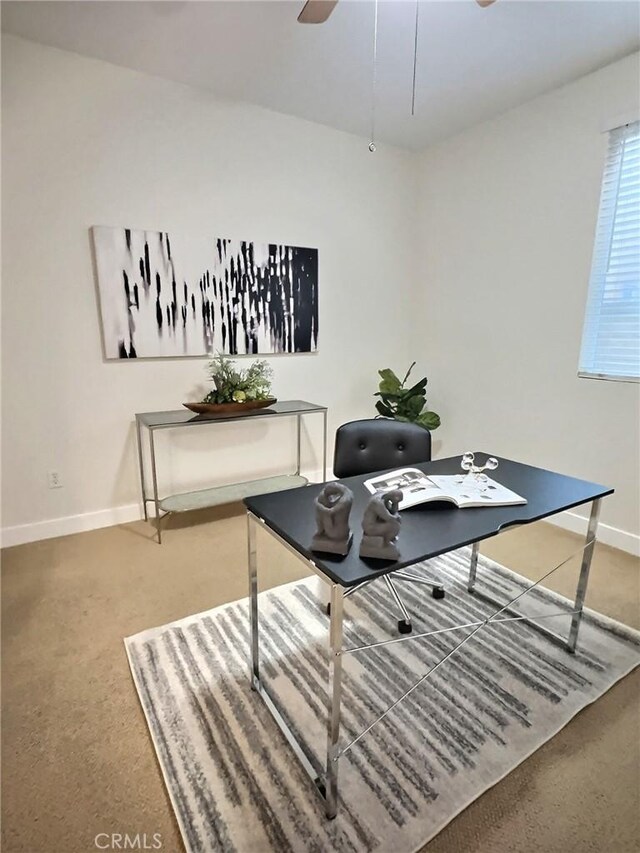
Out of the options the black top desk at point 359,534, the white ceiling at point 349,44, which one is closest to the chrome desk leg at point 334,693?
the black top desk at point 359,534

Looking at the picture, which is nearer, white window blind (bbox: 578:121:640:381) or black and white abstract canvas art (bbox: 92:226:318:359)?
white window blind (bbox: 578:121:640:381)

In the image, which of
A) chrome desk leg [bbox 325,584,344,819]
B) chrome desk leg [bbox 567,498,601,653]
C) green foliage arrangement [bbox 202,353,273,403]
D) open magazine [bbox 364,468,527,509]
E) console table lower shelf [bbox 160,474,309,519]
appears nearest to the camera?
chrome desk leg [bbox 325,584,344,819]

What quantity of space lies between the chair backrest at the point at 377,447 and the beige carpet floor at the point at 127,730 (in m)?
0.69

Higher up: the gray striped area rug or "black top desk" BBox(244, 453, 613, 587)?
"black top desk" BBox(244, 453, 613, 587)

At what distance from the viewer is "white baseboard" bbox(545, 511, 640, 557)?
252 centimetres

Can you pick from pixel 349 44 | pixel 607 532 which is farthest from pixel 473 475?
pixel 349 44

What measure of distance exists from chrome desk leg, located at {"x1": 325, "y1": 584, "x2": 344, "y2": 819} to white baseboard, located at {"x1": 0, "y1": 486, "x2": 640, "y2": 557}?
7.22ft

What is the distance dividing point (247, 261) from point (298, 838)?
2.89 m

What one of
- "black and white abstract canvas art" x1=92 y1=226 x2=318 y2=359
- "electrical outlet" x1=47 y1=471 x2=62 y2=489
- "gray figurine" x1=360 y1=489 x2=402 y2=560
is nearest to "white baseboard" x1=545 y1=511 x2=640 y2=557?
"gray figurine" x1=360 y1=489 x2=402 y2=560

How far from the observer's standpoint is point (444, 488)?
1497mm

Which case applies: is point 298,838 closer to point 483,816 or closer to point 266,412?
point 483,816

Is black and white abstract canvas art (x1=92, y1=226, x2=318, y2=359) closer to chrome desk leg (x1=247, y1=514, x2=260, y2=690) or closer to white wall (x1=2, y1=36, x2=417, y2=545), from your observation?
white wall (x1=2, y1=36, x2=417, y2=545)

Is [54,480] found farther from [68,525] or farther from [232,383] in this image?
[232,383]

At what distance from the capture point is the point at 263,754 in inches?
52.2
